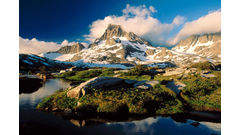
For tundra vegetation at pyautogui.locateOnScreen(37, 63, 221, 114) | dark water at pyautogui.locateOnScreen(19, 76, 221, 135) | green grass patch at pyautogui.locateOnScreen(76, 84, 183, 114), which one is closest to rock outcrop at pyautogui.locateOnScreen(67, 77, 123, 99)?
tundra vegetation at pyautogui.locateOnScreen(37, 63, 221, 114)

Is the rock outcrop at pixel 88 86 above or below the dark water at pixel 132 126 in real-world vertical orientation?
above

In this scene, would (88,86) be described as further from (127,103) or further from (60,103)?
(127,103)

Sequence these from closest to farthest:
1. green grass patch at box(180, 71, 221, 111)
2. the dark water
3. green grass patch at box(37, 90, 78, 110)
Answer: the dark water, green grass patch at box(37, 90, 78, 110), green grass patch at box(180, 71, 221, 111)

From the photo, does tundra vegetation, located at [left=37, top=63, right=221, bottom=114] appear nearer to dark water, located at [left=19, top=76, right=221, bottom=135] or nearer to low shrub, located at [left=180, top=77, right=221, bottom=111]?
low shrub, located at [left=180, top=77, right=221, bottom=111]

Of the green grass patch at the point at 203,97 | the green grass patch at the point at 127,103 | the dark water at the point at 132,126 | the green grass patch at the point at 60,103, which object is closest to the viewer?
the dark water at the point at 132,126

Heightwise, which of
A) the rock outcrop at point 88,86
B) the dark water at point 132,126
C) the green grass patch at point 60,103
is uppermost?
the rock outcrop at point 88,86

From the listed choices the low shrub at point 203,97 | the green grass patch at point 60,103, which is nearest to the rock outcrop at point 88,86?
the green grass patch at point 60,103

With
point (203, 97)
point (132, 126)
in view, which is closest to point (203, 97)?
point (203, 97)

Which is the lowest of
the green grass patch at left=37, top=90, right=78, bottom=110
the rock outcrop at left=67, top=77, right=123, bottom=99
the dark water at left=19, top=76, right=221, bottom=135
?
the dark water at left=19, top=76, right=221, bottom=135

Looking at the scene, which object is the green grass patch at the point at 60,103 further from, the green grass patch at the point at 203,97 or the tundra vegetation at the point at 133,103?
the green grass patch at the point at 203,97
